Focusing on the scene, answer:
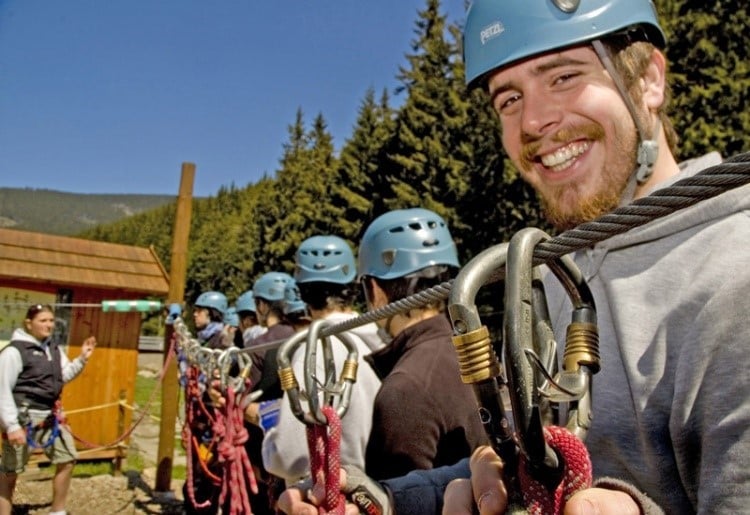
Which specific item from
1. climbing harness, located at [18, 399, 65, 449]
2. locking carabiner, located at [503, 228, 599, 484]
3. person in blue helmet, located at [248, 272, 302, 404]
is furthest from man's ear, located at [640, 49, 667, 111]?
climbing harness, located at [18, 399, 65, 449]

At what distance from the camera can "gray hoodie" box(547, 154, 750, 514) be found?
845 mm

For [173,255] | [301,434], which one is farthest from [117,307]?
[301,434]

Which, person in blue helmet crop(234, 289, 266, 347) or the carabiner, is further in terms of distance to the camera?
person in blue helmet crop(234, 289, 266, 347)

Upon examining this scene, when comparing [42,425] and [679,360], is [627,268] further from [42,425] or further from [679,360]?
[42,425]

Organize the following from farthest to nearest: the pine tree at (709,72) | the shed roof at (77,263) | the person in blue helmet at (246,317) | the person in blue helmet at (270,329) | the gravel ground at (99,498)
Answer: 1. the pine tree at (709,72)
2. the shed roof at (77,263)
3. the person in blue helmet at (246,317)
4. the gravel ground at (99,498)
5. the person in blue helmet at (270,329)

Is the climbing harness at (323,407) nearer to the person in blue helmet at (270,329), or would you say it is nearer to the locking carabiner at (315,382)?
the locking carabiner at (315,382)

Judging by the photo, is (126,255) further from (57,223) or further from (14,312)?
(57,223)

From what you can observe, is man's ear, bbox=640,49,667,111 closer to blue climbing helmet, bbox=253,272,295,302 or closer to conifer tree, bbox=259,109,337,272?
blue climbing helmet, bbox=253,272,295,302

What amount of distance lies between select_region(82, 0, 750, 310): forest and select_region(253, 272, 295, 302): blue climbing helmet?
3544 millimetres

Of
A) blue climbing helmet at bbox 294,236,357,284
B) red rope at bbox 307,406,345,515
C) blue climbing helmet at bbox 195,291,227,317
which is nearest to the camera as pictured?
red rope at bbox 307,406,345,515

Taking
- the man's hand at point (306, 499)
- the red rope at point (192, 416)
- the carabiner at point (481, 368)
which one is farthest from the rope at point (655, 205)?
the red rope at point (192, 416)

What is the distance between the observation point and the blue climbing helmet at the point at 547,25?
5.09ft

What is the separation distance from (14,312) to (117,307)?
5.07 feet

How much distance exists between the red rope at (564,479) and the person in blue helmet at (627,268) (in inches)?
1.0
